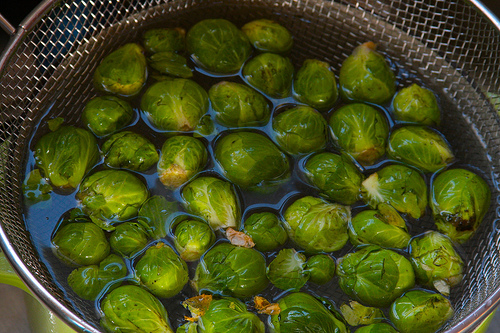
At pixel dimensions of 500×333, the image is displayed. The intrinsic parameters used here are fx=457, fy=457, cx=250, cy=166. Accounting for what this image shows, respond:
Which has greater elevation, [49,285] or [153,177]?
[153,177]

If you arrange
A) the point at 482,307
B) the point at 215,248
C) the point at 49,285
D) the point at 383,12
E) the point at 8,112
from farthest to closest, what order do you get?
the point at 383,12, the point at 8,112, the point at 215,248, the point at 49,285, the point at 482,307

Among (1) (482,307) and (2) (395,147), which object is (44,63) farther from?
(1) (482,307)

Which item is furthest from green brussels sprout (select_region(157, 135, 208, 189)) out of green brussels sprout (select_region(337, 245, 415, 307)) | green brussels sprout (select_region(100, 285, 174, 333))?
green brussels sprout (select_region(337, 245, 415, 307))

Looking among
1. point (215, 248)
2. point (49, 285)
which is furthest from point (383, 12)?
point (49, 285)

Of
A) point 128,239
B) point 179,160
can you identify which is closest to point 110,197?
point 128,239

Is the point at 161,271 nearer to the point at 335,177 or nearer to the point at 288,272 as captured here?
the point at 288,272

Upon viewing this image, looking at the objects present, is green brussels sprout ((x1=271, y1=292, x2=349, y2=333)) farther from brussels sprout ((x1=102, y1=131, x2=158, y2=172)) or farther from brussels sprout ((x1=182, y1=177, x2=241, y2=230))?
brussels sprout ((x1=102, y1=131, x2=158, y2=172))
